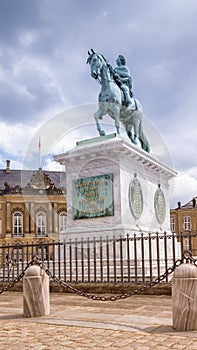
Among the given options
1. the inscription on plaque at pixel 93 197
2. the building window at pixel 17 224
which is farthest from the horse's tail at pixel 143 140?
the building window at pixel 17 224

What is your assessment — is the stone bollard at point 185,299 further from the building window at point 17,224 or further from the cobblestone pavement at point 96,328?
the building window at point 17,224

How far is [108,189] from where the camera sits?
42.6ft

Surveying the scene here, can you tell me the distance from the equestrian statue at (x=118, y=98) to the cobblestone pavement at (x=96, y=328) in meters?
7.35

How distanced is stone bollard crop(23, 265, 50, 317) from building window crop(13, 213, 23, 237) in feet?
182

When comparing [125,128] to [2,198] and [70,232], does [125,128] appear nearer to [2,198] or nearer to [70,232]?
[70,232]

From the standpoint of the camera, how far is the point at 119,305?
8.30 metres

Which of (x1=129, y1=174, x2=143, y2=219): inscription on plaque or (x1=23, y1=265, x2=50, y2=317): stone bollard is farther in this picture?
(x1=129, y1=174, x2=143, y2=219): inscription on plaque

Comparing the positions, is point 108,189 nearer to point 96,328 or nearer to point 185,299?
point 96,328

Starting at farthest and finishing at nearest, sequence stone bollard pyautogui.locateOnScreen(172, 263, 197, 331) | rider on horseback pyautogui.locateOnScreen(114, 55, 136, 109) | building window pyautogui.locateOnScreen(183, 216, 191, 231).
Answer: building window pyautogui.locateOnScreen(183, 216, 191, 231)
rider on horseback pyautogui.locateOnScreen(114, 55, 136, 109)
stone bollard pyautogui.locateOnScreen(172, 263, 197, 331)

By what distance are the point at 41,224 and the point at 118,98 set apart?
50259 mm

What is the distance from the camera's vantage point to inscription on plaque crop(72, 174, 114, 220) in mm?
12914

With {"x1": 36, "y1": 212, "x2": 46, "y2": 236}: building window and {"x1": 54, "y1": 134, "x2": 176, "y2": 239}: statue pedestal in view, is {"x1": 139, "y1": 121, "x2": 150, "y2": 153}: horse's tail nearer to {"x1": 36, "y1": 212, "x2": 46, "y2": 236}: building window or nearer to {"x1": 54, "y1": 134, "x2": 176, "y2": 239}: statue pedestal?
{"x1": 54, "y1": 134, "x2": 176, "y2": 239}: statue pedestal

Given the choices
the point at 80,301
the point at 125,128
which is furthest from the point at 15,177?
the point at 80,301

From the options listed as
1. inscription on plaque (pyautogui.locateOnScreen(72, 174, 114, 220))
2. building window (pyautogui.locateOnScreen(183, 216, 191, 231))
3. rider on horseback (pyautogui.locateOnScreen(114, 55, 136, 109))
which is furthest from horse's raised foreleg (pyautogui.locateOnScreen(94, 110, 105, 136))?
building window (pyautogui.locateOnScreen(183, 216, 191, 231))
